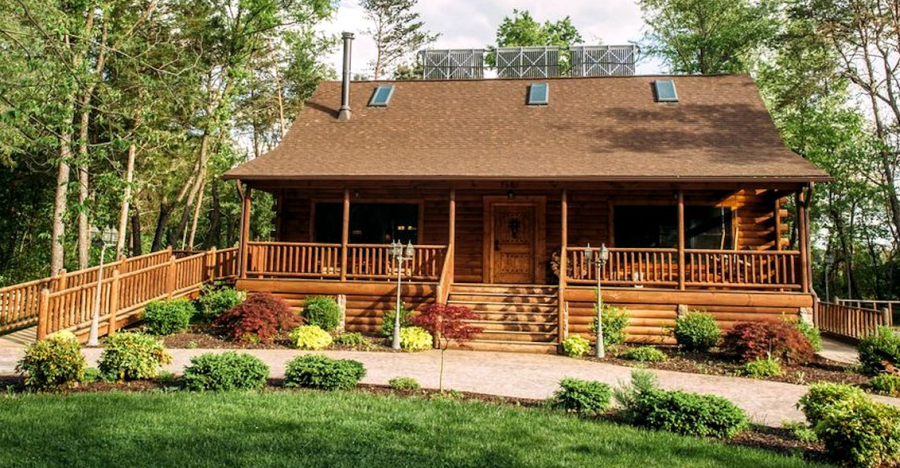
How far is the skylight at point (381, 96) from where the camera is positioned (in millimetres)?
16344

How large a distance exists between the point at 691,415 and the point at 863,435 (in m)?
1.36

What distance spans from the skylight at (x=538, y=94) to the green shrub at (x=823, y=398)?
11.8m

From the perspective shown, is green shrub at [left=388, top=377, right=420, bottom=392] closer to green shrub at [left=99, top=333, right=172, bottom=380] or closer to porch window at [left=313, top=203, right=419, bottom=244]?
green shrub at [left=99, top=333, right=172, bottom=380]

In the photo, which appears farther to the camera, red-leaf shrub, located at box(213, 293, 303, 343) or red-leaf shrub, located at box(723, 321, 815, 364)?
red-leaf shrub, located at box(213, 293, 303, 343)

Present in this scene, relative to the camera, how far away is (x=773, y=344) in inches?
364

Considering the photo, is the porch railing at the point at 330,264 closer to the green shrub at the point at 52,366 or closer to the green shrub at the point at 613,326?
the green shrub at the point at 613,326

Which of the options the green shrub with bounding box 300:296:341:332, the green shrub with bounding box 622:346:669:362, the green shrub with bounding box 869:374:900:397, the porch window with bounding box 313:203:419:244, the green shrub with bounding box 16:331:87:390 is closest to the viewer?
the green shrub with bounding box 16:331:87:390

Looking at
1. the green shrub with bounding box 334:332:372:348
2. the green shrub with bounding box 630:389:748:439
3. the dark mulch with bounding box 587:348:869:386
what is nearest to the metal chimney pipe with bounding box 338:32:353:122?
the green shrub with bounding box 334:332:372:348

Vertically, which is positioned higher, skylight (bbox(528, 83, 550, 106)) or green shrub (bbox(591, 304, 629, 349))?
skylight (bbox(528, 83, 550, 106))

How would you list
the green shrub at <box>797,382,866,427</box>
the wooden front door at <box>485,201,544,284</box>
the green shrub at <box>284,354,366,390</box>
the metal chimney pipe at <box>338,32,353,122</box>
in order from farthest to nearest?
the metal chimney pipe at <box>338,32,353,122</box>, the wooden front door at <box>485,201,544,284</box>, the green shrub at <box>284,354,366,390</box>, the green shrub at <box>797,382,866,427</box>

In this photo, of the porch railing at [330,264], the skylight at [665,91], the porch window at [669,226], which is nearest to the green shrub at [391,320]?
the porch railing at [330,264]

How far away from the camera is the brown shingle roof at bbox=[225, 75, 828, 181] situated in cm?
1209

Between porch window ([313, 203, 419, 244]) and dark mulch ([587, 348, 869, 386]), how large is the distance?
6291 millimetres

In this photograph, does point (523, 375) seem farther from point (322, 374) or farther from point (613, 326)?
point (613, 326)
